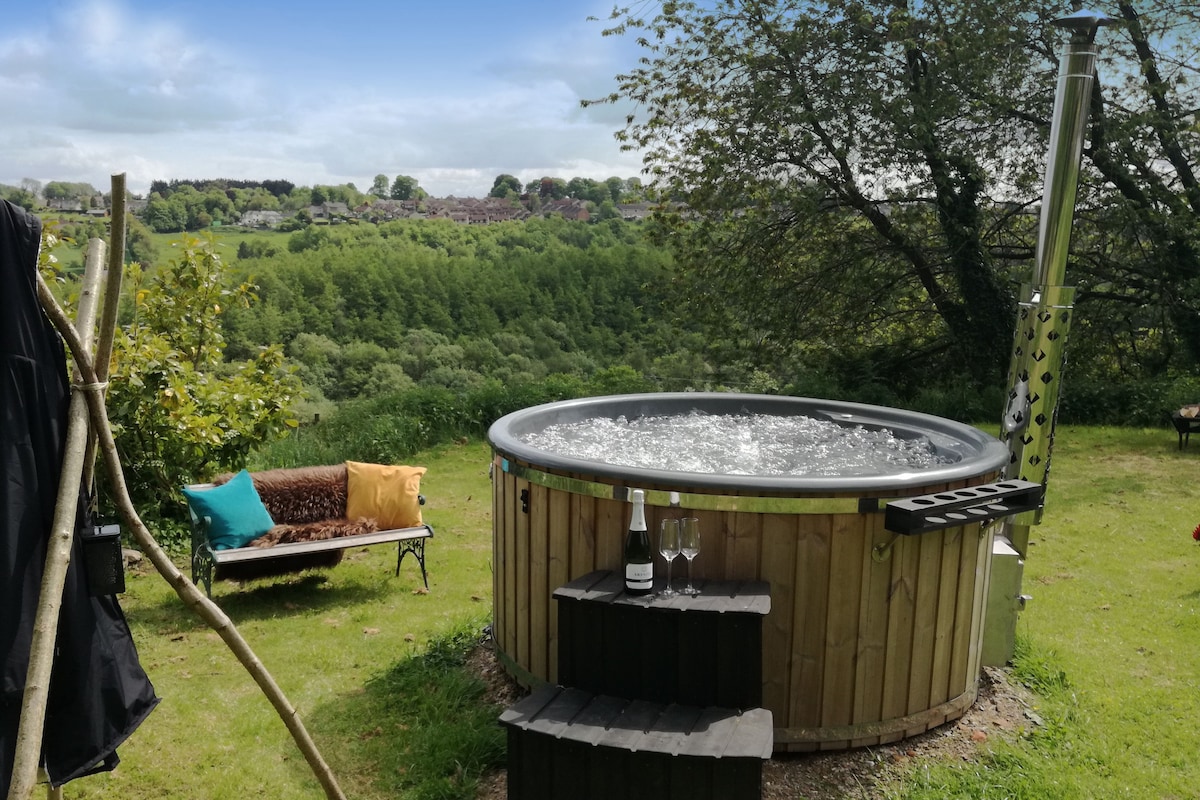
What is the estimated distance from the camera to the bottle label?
3.08 m

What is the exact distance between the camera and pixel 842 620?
323 centimetres

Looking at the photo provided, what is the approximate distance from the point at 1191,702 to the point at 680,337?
1107 centimetres

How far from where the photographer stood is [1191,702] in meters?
4.02

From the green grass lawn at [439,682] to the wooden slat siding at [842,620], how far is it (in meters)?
0.33

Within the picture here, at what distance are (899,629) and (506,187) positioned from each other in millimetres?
34053

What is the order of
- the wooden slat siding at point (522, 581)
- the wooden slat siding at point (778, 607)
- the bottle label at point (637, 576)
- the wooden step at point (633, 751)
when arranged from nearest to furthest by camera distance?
the wooden step at point (633, 751), the bottle label at point (637, 576), the wooden slat siding at point (778, 607), the wooden slat siding at point (522, 581)

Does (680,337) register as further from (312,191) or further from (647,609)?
(312,191)

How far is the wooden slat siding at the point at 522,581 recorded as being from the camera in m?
3.71

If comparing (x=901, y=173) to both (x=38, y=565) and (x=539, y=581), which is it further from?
(x=38, y=565)

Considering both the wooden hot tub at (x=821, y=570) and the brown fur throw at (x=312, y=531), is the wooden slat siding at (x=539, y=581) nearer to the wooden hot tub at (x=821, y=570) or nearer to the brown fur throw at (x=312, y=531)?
the wooden hot tub at (x=821, y=570)

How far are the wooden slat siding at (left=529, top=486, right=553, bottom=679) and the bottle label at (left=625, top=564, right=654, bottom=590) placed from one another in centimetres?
57

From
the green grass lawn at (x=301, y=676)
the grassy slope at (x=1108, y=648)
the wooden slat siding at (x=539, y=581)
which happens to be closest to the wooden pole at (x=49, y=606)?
the green grass lawn at (x=301, y=676)

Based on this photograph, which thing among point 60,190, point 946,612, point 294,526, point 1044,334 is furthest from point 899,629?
point 60,190

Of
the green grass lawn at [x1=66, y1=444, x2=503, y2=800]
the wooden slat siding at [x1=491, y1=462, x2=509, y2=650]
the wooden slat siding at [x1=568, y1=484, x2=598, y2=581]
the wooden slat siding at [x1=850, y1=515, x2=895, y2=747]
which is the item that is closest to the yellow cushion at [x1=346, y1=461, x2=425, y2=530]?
the green grass lawn at [x1=66, y1=444, x2=503, y2=800]
